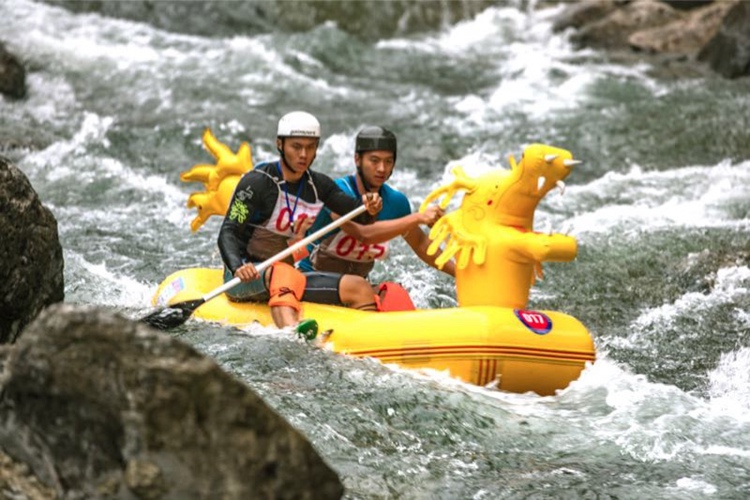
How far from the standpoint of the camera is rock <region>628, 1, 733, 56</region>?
14.2 metres

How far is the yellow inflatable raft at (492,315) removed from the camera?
4867mm

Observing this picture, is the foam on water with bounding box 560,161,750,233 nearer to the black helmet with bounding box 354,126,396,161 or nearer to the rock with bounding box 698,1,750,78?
the rock with bounding box 698,1,750,78

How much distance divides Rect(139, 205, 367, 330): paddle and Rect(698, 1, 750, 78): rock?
818cm

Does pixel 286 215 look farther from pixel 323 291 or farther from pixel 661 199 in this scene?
pixel 661 199

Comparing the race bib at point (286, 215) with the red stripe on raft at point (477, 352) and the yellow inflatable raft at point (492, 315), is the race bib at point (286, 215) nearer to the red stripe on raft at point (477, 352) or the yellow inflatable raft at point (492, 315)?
the yellow inflatable raft at point (492, 315)

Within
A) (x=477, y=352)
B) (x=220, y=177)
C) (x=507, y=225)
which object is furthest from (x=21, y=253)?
(x=507, y=225)

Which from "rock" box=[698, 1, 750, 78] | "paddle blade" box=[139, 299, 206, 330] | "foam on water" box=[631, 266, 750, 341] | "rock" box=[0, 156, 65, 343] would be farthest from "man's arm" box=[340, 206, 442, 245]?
"rock" box=[698, 1, 750, 78]

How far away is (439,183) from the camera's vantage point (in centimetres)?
970

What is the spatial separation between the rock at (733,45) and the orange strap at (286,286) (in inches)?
328

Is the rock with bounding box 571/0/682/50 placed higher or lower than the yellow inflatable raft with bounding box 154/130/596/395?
higher

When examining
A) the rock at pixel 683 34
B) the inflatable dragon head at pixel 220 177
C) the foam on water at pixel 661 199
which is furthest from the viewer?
the rock at pixel 683 34


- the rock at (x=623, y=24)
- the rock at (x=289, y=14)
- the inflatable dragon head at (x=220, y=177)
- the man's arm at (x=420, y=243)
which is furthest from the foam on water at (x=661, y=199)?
the rock at (x=289, y=14)

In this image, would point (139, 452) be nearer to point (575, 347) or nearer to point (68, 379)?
point (68, 379)

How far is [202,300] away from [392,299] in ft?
3.06
